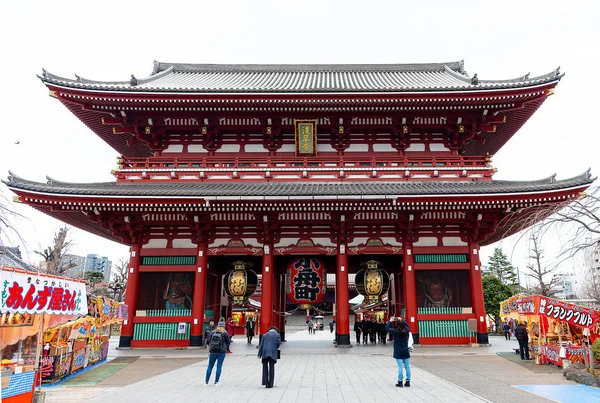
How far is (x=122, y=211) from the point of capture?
1694 cm

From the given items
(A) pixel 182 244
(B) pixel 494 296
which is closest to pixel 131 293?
(A) pixel 182 244

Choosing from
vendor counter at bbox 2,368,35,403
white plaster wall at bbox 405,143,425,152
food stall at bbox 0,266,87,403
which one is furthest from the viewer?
white plaster wall at bbox 405,143,425,152

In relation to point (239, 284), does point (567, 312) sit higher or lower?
lower

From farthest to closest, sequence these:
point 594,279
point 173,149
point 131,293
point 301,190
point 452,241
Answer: point 173,149 < point 452,241 < point 131,293 < point 301,190 < point 594,279

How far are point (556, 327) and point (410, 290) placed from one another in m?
5.69

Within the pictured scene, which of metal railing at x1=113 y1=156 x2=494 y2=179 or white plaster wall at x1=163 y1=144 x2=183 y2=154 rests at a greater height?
white plaster wall at x1=163 y1=144 x2=183 y2=154

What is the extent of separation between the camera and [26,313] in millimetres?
7602

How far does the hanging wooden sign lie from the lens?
19125mm

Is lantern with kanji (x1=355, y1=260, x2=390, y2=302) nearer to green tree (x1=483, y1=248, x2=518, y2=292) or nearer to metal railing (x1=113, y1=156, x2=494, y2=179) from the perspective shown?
metal railing (x1=113, y1=156, x2=494, y2=179)

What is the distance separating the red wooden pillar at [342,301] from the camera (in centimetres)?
1753

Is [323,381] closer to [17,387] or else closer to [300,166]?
[17,387]

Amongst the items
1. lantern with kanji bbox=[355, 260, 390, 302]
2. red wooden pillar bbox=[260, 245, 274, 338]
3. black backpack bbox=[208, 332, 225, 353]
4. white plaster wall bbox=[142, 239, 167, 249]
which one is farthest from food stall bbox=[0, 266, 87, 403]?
lantern with kanji bbox=[355, 260, 390, 302]

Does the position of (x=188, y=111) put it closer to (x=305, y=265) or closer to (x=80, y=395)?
(x=305, y=265)

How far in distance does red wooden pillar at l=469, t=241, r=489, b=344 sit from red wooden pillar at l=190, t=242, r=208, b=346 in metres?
12.1
